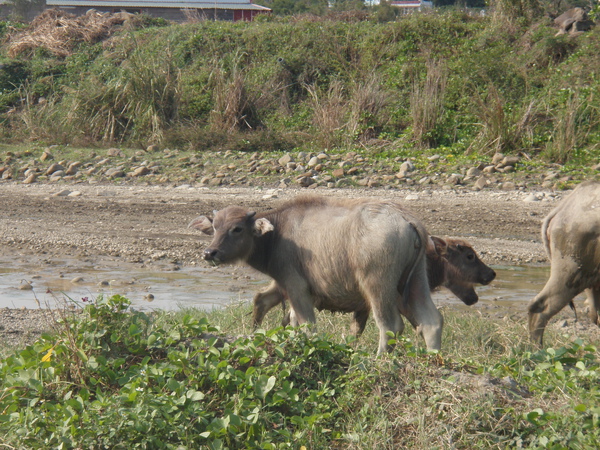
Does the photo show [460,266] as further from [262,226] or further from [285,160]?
[285,160]

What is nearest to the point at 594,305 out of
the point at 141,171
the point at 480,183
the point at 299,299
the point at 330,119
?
the point at 299,299

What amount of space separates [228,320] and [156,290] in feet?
6.77

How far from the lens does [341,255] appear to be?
6141mm

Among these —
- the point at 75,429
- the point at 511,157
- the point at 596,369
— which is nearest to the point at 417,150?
the point at 511,157

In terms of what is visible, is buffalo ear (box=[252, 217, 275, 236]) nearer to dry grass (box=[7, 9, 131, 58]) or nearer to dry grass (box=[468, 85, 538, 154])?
dry grass (box=[468, 85, 538, 154])

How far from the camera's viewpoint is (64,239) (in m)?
11.0

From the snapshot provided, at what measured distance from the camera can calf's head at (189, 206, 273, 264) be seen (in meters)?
6.57

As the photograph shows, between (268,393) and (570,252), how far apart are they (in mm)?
3528

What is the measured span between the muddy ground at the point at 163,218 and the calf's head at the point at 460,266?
2578mm

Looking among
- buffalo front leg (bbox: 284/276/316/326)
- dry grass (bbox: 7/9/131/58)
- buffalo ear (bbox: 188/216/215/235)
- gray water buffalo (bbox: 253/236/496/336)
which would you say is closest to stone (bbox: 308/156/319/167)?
gray water buffalo (bbox: 253/236/496/336)

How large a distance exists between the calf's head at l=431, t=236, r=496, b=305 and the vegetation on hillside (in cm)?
821

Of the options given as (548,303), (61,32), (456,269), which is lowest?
(548,303)

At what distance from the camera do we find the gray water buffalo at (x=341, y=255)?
5914mm

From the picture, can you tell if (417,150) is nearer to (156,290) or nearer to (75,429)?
(156,290)
